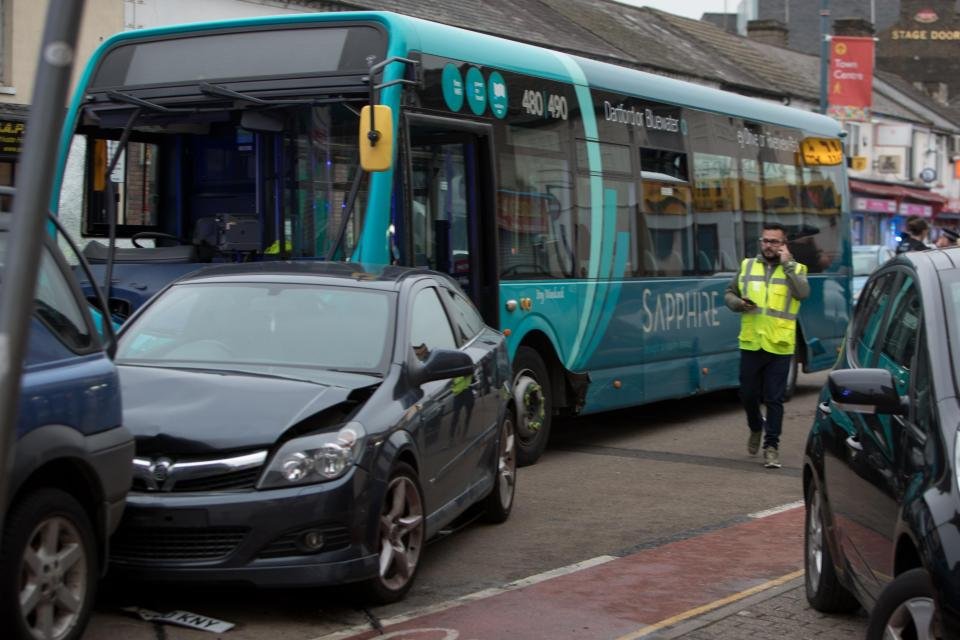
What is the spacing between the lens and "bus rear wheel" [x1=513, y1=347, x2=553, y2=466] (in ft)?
38.8

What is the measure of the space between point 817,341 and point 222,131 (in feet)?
29.2

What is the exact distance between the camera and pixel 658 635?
249 inches

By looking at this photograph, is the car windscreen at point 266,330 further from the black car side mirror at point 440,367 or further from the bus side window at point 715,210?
the bus side window at point 715,210

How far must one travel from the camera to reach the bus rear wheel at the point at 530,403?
11.8 metres

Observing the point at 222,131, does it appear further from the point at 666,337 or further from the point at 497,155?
the point at 666,337

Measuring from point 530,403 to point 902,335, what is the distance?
639 centimetres

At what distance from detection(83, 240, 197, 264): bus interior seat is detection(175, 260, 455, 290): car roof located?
99.7 inches

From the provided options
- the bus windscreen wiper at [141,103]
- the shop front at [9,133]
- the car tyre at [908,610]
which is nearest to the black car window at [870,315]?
the car tyre at [908,610]

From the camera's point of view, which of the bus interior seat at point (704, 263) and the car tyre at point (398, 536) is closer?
the car tyre at point (398, 536)

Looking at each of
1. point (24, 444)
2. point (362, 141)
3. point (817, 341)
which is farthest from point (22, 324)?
point (817, 341)

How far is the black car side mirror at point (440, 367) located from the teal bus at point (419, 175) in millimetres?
1187

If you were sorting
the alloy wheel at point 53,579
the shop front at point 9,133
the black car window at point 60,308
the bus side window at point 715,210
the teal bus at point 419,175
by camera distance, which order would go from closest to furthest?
the alloy wheel at point 53,579, the black car window at point 60,308, the teal bus at point 419,175, the bus side window at point 715,210, the shop front at point 9,133

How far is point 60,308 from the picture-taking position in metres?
5.77

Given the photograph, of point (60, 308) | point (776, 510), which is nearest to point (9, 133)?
point (776, 510)
